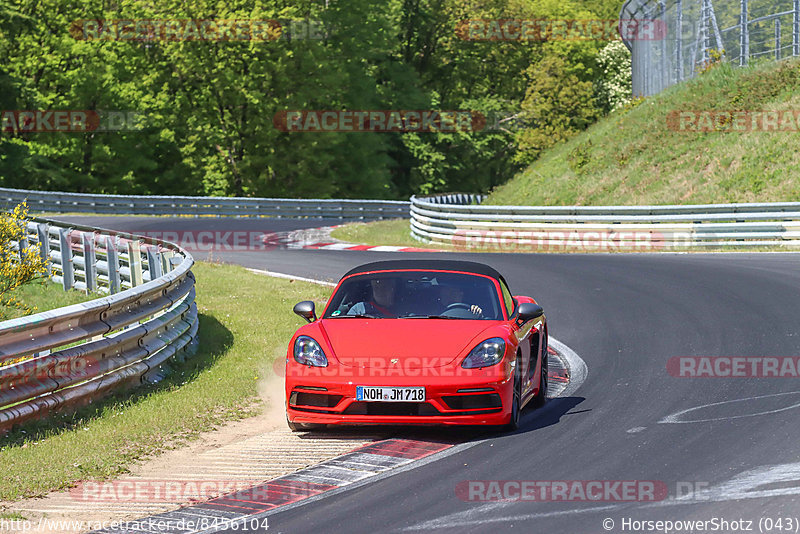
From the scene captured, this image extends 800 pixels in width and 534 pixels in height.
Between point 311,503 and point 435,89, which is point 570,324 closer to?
point 311,503

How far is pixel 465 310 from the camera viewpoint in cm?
945

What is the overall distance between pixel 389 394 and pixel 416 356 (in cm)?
39

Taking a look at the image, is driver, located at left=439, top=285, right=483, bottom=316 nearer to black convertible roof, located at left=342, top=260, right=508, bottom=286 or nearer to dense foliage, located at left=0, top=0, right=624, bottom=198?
black convertible roof, located at left=342, top=260, right=508, bottom=286

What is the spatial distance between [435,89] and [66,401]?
72.7 m

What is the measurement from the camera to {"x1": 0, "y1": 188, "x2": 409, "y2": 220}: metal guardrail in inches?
1698

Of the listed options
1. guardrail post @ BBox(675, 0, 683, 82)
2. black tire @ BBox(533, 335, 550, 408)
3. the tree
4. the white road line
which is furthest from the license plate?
the tree

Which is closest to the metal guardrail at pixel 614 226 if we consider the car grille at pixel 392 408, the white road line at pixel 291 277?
the white road line at pixel 291 277

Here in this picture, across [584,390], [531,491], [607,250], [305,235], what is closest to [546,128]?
[305,235]

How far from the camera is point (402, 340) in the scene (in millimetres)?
8695

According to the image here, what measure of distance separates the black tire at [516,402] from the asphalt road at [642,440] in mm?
145

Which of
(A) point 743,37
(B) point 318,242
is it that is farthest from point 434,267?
(A) point 743,37

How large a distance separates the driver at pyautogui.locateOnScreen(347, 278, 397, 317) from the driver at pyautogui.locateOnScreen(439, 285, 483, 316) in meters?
0.44

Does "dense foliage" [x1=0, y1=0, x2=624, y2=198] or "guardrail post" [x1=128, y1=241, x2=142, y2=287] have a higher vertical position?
"dense foliage" [x1=0, y1=0, x2=624, y2=198]

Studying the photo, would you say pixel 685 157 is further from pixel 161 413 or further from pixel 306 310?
pixel 161 413
